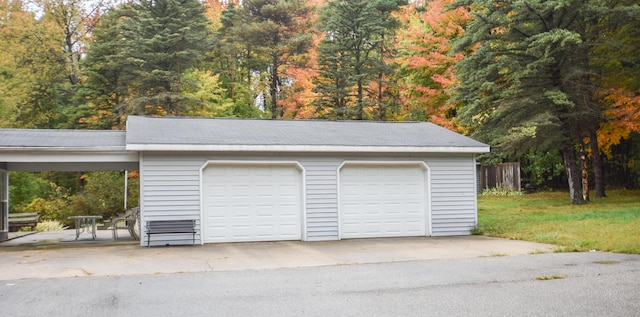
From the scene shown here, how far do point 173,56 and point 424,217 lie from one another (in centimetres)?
1687

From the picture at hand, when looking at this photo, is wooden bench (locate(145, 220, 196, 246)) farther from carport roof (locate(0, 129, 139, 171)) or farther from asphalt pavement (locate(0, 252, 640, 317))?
asphalt pavement (locate(0, 252, 640, 317))

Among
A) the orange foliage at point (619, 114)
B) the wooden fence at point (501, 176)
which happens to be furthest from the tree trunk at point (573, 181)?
the wooden fence at point (501, 176)

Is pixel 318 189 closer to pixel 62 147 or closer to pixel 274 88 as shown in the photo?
pixel 62 147

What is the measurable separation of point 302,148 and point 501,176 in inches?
742

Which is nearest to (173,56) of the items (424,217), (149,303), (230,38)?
(230,38)

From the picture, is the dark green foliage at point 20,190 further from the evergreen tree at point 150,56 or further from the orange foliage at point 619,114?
the orange foliage at point 619,114

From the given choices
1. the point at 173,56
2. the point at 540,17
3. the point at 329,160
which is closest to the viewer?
the point at 329,160

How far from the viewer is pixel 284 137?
1394 cm

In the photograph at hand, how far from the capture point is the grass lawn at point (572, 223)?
447 inches

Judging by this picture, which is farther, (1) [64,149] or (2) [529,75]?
(2) [529,75]

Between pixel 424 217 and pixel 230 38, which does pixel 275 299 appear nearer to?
pixel 424 217

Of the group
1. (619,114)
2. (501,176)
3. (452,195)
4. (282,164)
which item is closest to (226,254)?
(282,164)

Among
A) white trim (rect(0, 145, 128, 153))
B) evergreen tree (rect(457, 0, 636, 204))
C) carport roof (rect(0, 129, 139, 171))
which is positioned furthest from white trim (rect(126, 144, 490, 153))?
evergreen tree (rect(457, 0, 636, 204))

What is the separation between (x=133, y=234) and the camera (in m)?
15.2
